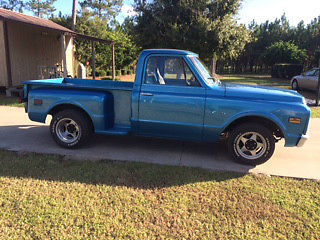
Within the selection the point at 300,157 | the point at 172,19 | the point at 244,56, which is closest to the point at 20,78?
the point at 172,19

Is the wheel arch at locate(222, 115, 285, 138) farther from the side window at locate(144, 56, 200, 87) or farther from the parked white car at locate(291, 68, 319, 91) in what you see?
the parked white car at locate(291, 68, 319, 91)

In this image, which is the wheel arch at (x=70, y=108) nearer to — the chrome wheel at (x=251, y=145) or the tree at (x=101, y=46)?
the chrome wheel at (x=251, y=145)

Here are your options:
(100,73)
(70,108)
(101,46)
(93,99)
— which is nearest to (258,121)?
(93,99)

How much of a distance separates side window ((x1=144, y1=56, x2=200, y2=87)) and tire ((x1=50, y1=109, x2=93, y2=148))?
1414mm

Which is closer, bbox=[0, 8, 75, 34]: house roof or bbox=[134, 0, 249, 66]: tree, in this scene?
bbox=[0, 8, 75, 34]: house roof

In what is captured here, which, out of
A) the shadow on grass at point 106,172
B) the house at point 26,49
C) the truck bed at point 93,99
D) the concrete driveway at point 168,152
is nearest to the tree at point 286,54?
the house at point 26,49

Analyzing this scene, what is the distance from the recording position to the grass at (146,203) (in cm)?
288

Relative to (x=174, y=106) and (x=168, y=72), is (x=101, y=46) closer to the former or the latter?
(x=168, y=72)

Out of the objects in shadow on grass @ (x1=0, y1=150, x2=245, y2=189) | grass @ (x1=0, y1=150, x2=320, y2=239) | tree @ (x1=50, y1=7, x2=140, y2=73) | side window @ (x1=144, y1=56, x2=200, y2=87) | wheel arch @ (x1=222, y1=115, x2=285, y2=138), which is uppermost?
tree @ (x1=50, y1=7, x2=140, y2=73)

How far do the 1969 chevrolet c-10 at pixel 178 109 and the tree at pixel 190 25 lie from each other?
404 inches

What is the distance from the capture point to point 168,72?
187 inches

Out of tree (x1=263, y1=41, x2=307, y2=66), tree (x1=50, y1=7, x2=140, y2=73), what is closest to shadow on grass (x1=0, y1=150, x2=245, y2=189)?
tree (x1=50, y1=7, x2=140, y2=73)

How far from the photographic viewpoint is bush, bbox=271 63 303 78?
25.1 meters

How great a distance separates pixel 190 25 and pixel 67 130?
451 inches
